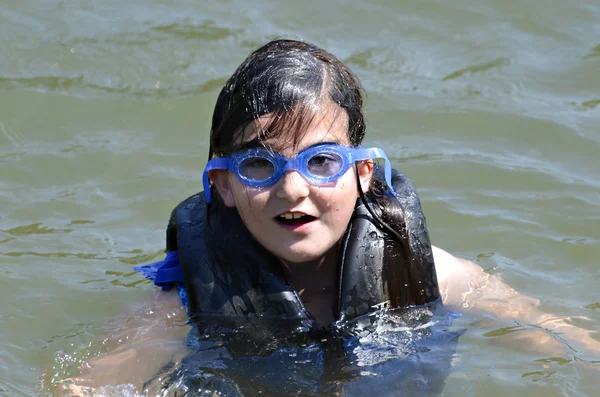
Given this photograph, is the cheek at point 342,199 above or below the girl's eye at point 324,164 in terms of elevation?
below

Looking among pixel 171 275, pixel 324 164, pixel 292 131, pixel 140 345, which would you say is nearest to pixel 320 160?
pixel 324 164

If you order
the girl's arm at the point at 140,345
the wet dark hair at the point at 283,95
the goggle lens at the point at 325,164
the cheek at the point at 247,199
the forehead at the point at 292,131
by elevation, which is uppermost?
the wet dark hair at the point at 283,95

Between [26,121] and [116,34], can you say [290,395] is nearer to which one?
[26,121]

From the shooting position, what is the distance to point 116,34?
25.9 feet

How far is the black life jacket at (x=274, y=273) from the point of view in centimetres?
444

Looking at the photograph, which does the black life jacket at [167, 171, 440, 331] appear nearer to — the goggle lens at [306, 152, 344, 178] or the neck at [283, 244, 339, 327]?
the neck at [283, 244, 339, 327]

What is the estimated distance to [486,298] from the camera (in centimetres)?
491

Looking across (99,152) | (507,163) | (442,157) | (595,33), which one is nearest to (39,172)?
(99,152)

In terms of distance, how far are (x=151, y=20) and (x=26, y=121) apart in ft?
5.35

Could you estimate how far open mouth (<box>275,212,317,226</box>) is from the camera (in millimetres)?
4191

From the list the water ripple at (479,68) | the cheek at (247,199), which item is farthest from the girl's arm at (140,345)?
the water ripple at (479,68)

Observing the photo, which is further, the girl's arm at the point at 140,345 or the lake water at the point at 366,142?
the lake water at the point at 366,142

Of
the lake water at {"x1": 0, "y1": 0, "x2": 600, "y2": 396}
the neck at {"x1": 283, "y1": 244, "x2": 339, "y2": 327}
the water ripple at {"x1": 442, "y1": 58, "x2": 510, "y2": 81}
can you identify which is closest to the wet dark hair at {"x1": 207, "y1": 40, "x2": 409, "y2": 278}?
the neck at {"x1": 283, "y1": 244, "x2": 339, "y2": 327}

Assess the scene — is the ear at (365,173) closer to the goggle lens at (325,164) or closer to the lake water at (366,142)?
the goggle lens at (325,164)
